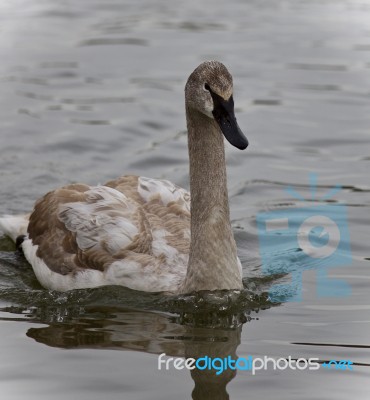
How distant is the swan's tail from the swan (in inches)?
9.4

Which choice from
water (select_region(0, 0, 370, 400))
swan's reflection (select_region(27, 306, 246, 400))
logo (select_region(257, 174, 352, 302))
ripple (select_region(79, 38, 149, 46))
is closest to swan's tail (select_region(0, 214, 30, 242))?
water (select_region(0, 0, 370, 400))

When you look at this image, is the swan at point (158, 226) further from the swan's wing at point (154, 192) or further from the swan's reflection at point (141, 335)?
the swan's reflection at point (141, 335)

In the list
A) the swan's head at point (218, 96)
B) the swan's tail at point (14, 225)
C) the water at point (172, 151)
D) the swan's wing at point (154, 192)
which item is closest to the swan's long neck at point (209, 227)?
the water at point (172, 151)

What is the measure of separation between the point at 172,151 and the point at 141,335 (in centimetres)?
662

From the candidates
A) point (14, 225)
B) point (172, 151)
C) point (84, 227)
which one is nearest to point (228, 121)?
point (84, 227)

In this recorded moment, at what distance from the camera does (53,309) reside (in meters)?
10.9

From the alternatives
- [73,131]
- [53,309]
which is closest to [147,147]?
[73,131]

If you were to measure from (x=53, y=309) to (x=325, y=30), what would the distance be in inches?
506

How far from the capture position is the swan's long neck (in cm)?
1052

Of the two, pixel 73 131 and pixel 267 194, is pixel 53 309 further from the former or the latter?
pixel 73 131

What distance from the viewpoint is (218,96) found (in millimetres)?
9945

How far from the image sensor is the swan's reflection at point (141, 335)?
381 inches

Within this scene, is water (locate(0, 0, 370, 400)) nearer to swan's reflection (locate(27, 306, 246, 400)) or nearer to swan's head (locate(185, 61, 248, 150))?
swan's reflection (locate(27, 306, 246, 400))

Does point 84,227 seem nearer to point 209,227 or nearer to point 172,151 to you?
point 209,227
